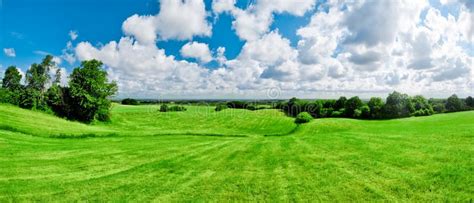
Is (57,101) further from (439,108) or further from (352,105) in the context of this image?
(439,108)

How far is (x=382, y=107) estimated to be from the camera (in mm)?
88625

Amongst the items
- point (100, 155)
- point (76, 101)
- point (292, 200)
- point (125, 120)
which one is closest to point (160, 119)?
point (125, 120)

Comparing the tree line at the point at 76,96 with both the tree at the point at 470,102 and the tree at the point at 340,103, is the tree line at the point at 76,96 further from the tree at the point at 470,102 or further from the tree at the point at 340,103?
the tree at the point at 470,102

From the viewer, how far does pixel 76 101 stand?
59.1 m

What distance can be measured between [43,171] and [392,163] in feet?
46.2

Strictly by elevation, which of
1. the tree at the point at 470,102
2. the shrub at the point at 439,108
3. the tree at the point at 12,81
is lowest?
the shrub at the point at 439,108

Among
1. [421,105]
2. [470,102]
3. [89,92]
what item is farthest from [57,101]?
[470,102]

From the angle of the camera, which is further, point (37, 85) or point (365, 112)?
point (365, 112)

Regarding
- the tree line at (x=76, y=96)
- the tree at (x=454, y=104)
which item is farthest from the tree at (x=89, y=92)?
the tree at (x=454, y=104)

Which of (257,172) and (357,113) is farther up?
(357,113)

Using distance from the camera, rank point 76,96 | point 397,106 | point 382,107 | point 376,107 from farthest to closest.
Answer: point 376,107, point 382,107, point 397,106, point 76,96

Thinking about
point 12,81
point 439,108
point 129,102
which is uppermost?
point 12,81

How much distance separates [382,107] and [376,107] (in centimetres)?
168

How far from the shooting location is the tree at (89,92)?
5809 centimetres
